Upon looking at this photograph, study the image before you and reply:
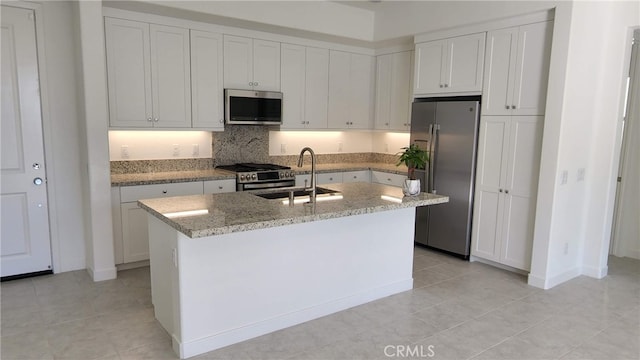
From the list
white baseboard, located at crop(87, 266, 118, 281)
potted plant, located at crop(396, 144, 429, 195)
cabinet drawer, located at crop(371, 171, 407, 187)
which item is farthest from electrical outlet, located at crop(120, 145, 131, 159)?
cabinet drawer, located at crop(371, 171, 407, 187)

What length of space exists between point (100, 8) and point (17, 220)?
204 centimetres

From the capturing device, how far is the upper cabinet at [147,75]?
4.09 metres

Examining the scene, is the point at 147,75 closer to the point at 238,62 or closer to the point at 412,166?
the point at 238,62

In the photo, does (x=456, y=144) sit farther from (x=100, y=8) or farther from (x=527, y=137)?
(x=100, y=8)

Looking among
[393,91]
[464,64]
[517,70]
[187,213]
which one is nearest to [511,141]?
[517,70]

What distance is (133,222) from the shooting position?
412 cm

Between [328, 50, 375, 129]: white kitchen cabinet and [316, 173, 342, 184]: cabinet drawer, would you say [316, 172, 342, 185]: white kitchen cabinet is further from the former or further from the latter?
[328, 50, 375, 129]: white kitchen cabinet

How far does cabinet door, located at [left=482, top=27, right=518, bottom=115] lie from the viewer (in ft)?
13.4

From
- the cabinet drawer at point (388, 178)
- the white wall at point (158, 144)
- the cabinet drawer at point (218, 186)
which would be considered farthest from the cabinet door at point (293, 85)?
the cabinet drawer at point (388, 178)

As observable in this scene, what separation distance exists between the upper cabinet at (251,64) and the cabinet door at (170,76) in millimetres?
457

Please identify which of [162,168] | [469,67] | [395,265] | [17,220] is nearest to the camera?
[395,265]

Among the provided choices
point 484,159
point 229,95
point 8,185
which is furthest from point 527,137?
point 8,185

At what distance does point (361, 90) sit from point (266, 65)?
150 centimetres

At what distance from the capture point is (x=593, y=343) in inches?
115
